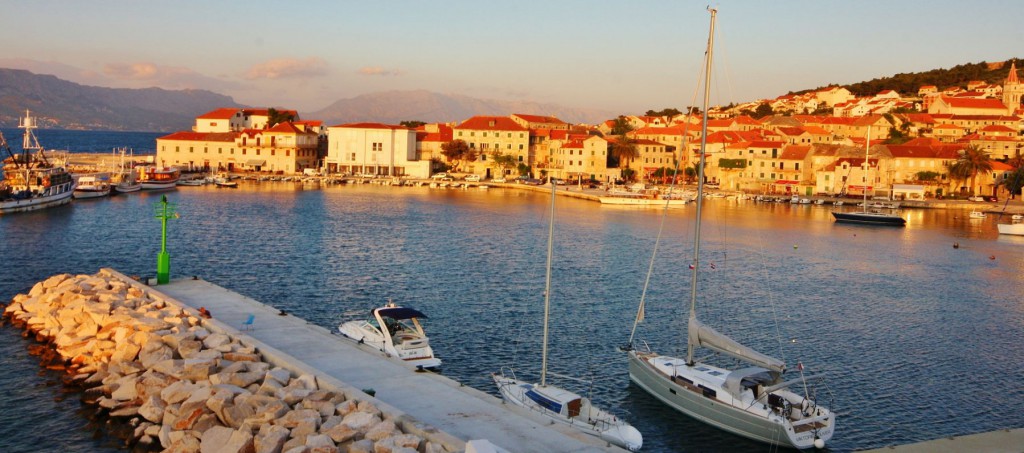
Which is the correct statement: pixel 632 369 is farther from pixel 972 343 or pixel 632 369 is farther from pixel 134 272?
pixel 134 272

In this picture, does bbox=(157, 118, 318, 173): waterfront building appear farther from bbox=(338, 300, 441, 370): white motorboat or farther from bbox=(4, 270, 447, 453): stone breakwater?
bbox=(338, 300, 441, 370): white motorboat

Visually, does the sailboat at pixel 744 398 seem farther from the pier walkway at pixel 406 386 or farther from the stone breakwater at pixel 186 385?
the stone breakwater at pixel 186 385

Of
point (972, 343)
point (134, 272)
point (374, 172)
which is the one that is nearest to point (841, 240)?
point (972, 343)

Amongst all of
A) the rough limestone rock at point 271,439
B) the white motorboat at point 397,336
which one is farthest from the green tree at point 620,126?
the rough limestone rock at point 271,439

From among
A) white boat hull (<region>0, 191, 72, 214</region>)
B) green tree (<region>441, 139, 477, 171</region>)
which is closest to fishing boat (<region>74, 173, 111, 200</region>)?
white boat hull (<region>0, 191, 72, 214</region>)

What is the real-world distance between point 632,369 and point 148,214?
44.8 m

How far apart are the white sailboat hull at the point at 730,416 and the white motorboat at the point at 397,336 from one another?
5254 millimetres

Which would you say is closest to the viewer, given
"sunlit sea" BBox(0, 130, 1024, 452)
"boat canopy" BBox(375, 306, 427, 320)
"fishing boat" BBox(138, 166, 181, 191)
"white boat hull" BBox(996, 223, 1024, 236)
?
"sunlit sea" BBox(0, 130, 1024, 452)

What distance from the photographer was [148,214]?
5591cm

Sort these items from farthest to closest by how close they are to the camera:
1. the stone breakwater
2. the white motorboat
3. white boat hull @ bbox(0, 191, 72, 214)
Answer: white boat hull @ bbox(0, 191, 72, 214) → the white motorboat → the stone breakwater

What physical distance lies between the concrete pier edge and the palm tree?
84.8 meters

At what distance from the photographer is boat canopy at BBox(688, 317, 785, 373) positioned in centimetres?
1737

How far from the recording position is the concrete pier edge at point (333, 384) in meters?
12.6

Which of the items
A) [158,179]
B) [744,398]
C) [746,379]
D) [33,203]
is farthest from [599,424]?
[158,179]
